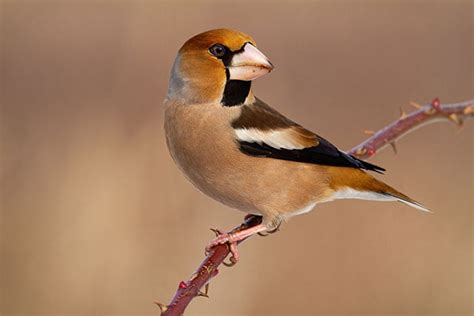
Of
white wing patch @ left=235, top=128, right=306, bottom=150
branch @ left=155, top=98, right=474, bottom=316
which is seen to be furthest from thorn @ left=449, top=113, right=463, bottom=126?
white wing patch @ left=235, top=128, right=306, bottom=150

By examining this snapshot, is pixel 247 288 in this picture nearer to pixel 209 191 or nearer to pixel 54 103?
pixel 209 191

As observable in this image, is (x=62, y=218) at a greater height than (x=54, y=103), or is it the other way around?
(x=54, y=103)

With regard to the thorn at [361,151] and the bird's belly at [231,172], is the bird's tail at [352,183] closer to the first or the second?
the bird's belly at [231,172]

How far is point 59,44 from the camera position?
407cm

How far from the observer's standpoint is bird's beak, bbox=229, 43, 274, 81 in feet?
4.98

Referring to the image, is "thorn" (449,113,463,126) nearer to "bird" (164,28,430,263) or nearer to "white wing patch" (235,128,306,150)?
"bird" (164,28,430,263)

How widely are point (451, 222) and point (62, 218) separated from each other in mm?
1407

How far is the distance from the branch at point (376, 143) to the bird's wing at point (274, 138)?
0.17 m

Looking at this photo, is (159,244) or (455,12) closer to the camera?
(159,244)

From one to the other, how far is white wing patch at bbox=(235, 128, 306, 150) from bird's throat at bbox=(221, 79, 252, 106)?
84mm

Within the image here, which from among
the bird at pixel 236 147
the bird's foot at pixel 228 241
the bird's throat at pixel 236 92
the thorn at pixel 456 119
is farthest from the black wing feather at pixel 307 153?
the thorn at pixel 456 119

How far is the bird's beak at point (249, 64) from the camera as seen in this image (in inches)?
59.8

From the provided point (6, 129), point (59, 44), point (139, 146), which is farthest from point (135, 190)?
point (59, 44)

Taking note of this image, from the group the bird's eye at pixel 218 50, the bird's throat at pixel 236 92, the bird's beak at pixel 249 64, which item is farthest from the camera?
the bird's throat at pixel 236 92
